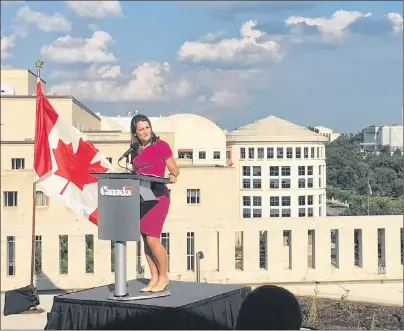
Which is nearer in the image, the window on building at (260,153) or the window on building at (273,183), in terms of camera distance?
the window on building at (260,153)

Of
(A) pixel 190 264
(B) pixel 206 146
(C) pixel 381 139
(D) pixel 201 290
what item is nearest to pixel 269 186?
(B) pixel 206 146

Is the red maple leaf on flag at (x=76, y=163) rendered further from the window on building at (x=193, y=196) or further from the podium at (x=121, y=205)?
the window on building at (x=193, y=196)

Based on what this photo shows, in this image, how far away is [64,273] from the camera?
27.7 ft

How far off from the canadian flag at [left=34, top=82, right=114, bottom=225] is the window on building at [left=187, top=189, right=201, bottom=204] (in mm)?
10704

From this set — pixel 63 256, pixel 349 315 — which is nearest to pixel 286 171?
pixel 63 256

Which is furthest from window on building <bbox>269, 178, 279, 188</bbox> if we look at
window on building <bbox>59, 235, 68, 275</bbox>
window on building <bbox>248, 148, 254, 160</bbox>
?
window on building <bbox>59, 235, 68, 275</bbox>

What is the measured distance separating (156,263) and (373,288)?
469cm

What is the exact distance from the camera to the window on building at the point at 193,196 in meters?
17.3

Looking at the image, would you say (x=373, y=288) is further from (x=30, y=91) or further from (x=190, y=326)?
(x=30, y=91)

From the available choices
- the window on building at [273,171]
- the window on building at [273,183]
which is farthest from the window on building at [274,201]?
the window on building at [273,171]

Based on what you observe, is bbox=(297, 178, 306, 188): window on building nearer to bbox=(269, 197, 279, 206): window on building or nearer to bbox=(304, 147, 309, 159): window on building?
bbox=(304, 147, 309, 159): window on building

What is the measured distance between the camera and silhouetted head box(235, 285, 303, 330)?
1956 millimetres

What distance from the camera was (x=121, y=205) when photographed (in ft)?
13.0

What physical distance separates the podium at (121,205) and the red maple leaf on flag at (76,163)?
2.54m
